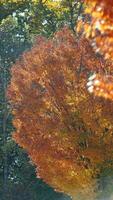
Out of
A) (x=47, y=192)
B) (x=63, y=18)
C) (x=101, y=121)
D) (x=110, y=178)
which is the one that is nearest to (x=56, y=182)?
(x=110, y=178)

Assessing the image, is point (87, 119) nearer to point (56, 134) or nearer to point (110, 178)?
point (56, 134)

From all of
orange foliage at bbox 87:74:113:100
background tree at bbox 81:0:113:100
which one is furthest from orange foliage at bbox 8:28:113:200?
background tree at bbox 81:0:113:100

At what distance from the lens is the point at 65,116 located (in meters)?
18.5

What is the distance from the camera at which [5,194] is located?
34.8 meters

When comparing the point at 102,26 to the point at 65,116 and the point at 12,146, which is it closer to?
the point at 65,116

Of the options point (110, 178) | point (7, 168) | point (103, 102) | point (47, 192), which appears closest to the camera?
point (103, 102)

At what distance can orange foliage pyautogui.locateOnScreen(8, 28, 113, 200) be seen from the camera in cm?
1808

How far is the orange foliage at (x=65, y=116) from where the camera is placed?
1808 cm

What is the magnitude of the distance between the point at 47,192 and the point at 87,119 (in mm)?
17233

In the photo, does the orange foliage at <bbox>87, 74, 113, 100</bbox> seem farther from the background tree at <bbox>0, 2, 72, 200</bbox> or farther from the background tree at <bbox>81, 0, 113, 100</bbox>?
the background tree at <bbox>0, 2, 72, 200</bbox>

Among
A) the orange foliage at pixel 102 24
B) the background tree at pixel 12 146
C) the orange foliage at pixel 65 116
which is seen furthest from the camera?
the background tree at pixel 12 146

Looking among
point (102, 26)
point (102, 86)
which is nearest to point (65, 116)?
point (102, 86)

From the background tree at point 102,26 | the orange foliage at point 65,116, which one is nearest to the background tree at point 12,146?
the orange foliage at point 65,116

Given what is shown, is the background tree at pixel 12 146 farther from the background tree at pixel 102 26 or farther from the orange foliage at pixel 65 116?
the background tree at pixel 102 26
